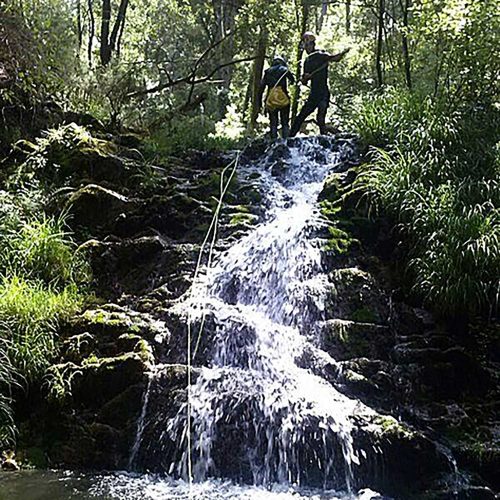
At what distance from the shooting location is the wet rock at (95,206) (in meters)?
8.44

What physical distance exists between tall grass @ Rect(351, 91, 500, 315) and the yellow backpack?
1.29 meters

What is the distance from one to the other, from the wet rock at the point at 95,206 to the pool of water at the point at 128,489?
414cm

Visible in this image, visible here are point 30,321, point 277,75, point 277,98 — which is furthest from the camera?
point 277,98

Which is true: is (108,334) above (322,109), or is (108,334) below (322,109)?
below

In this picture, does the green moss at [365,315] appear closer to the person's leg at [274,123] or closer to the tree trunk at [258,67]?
the person's leg at [274,123]

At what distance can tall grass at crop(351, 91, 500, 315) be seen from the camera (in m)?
6.30

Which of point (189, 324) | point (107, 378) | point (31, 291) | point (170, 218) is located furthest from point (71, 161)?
point (107, 378)

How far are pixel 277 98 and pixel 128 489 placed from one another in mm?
7840

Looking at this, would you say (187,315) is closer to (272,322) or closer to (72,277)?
(272,322)

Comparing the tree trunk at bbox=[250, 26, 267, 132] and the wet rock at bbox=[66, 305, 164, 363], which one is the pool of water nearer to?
the wet rock at bbox=[66, 305, 164, 363]

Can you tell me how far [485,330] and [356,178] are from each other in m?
3.15

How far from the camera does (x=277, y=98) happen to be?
428 inches

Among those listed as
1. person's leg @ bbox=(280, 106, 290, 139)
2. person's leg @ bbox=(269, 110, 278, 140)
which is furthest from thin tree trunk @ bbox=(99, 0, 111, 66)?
person's leg @ bbox=(280, 106, 290, 139)

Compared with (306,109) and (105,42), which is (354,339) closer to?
(306,109)
